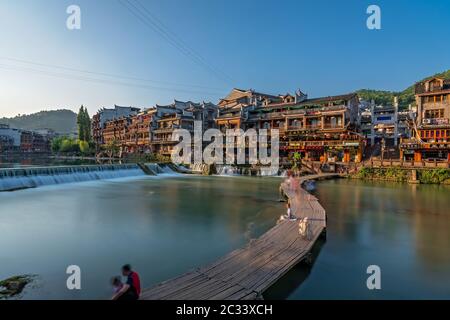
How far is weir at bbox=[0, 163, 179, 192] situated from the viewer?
1258 inches

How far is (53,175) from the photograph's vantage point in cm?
3697

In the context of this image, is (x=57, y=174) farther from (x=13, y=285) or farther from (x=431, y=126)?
(x=431, y=126)

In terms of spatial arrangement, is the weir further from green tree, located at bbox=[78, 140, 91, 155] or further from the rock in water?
green tree, located at bbox=[78, 140, 91, 155]

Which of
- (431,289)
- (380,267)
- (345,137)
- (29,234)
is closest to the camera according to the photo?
(431,289)

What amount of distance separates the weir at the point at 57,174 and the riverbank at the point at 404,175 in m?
39.4

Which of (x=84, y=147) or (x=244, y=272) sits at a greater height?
(x=84, y=147)

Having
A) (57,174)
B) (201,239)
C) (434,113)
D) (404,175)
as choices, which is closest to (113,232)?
(201,239)

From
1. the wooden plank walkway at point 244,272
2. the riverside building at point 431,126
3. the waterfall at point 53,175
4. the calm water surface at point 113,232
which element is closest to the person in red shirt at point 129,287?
the wooden plank walkway at point 244,272

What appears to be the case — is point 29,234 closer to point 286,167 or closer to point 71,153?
point 286,167

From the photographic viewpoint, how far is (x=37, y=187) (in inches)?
1328

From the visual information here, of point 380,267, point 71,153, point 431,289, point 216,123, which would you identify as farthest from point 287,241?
Answer: point 71,153

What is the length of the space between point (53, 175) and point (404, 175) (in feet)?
167

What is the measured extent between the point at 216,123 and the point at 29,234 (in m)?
63.9

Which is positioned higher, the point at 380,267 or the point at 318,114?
the point at 318,114
